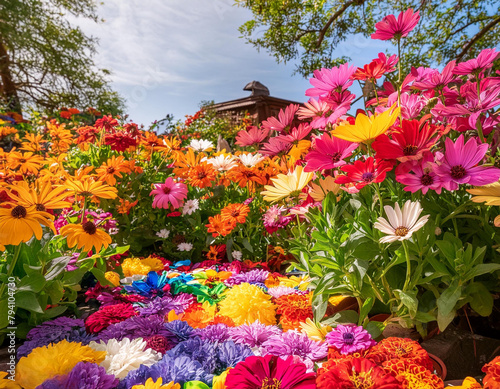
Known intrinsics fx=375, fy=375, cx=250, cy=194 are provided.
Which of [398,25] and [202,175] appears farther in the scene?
[202,175]

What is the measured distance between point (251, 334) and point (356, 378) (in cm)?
50

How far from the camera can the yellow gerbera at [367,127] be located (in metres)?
0.93

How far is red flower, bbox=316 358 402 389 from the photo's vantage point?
28.5 inches

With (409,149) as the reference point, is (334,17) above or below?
above

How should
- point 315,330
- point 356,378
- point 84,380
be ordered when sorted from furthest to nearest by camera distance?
point 315,330, point 84,380, point 356,378

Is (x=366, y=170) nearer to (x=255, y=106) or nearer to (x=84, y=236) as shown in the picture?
(x=84, y=236)

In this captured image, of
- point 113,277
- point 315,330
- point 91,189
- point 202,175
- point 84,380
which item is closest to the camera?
point 84,380

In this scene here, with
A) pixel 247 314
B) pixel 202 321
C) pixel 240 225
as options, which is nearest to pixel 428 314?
pixel 247 314

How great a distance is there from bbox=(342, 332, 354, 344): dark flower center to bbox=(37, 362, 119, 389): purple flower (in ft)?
1.89

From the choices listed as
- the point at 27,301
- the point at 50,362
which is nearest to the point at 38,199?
the point at 27,301

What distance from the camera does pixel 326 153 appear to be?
1.12 metres

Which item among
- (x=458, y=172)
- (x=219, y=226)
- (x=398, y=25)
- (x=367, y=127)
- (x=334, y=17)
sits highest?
(x=334, y=17)

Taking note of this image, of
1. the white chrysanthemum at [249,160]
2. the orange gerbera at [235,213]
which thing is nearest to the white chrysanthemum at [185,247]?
the orange gerbera at [235,213]

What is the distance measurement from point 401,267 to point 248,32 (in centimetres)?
884
